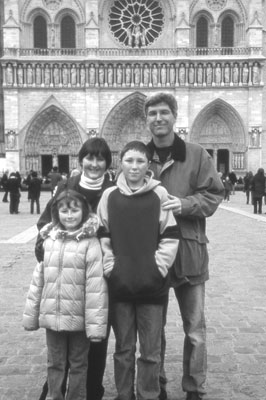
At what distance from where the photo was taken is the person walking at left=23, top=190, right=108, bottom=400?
11.6ft

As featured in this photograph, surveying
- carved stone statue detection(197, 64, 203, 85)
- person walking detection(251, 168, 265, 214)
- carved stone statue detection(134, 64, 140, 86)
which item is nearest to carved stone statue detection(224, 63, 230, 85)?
carved stone statue detection(197, 64, 203, 85)

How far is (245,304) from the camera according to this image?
6.68 meters

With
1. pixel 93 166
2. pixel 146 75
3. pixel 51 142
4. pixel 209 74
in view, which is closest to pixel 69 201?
pixel 93 166

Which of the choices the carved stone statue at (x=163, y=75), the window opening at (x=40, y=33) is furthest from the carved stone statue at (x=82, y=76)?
the carved stone statue at (x=163, y=75)

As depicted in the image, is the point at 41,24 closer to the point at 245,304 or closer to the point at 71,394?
the point at 245,304

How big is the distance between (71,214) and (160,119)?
100cm

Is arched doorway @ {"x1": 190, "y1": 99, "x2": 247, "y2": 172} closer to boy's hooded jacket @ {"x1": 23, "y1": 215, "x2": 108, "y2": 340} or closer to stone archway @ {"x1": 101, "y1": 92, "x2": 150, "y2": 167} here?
stone archway @ {"x1": 101, "y1": 92, "x2": 150, "y2": 167}

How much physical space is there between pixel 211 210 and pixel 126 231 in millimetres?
733

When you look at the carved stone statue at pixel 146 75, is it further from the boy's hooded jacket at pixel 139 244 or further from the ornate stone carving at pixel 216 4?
the boy's hooded jacket at pixel 139 244

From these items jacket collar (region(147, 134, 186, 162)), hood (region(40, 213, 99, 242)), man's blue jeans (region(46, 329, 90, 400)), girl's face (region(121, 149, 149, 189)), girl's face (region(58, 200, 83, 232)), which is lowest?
man's blue jeans (region(46, 329, 90, 400))

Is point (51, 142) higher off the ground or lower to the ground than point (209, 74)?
lower

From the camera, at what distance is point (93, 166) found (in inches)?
152

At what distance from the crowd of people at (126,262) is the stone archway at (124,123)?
31581mm

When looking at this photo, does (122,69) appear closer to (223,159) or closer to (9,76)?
(9,76)
